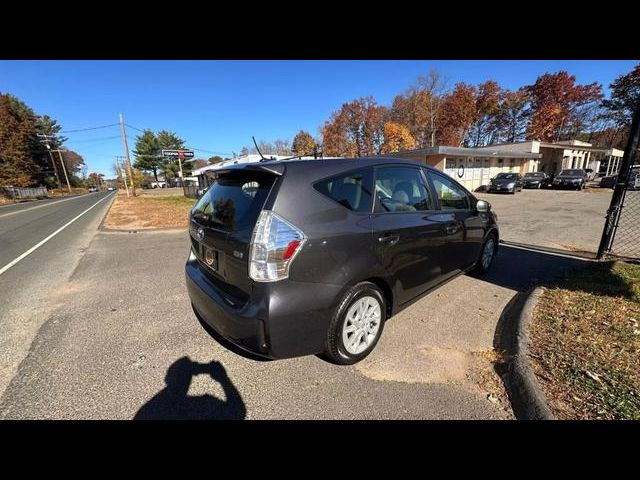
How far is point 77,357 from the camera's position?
2.57m

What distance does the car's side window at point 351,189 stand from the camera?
7.09ft

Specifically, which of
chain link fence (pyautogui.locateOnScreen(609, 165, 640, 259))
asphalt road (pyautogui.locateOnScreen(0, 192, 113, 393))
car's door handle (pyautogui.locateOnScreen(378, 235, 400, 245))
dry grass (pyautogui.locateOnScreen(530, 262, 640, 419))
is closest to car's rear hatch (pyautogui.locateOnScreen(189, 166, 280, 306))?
car's door handle (pyautogui.locateOnScreen(378, 235, 400, 245))

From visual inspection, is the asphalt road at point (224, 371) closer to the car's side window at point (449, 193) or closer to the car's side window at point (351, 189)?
the car's side window at point (449, 193)

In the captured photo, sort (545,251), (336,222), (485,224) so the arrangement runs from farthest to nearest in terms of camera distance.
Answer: (545,251) < (485,224) < (336,222)

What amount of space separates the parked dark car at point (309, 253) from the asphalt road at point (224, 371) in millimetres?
316

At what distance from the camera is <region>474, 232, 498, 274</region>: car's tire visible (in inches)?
166

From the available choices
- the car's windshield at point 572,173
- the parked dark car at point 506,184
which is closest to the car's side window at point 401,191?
the parked dark car at point 506,184

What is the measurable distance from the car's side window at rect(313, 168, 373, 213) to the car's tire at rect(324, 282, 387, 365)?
67 cm

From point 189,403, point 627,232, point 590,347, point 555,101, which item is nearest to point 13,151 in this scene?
point 189,403

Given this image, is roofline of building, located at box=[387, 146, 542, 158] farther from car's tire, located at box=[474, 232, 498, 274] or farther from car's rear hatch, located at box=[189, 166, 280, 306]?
car's rear hatch, located at box=[189, 166, 280, 306]
